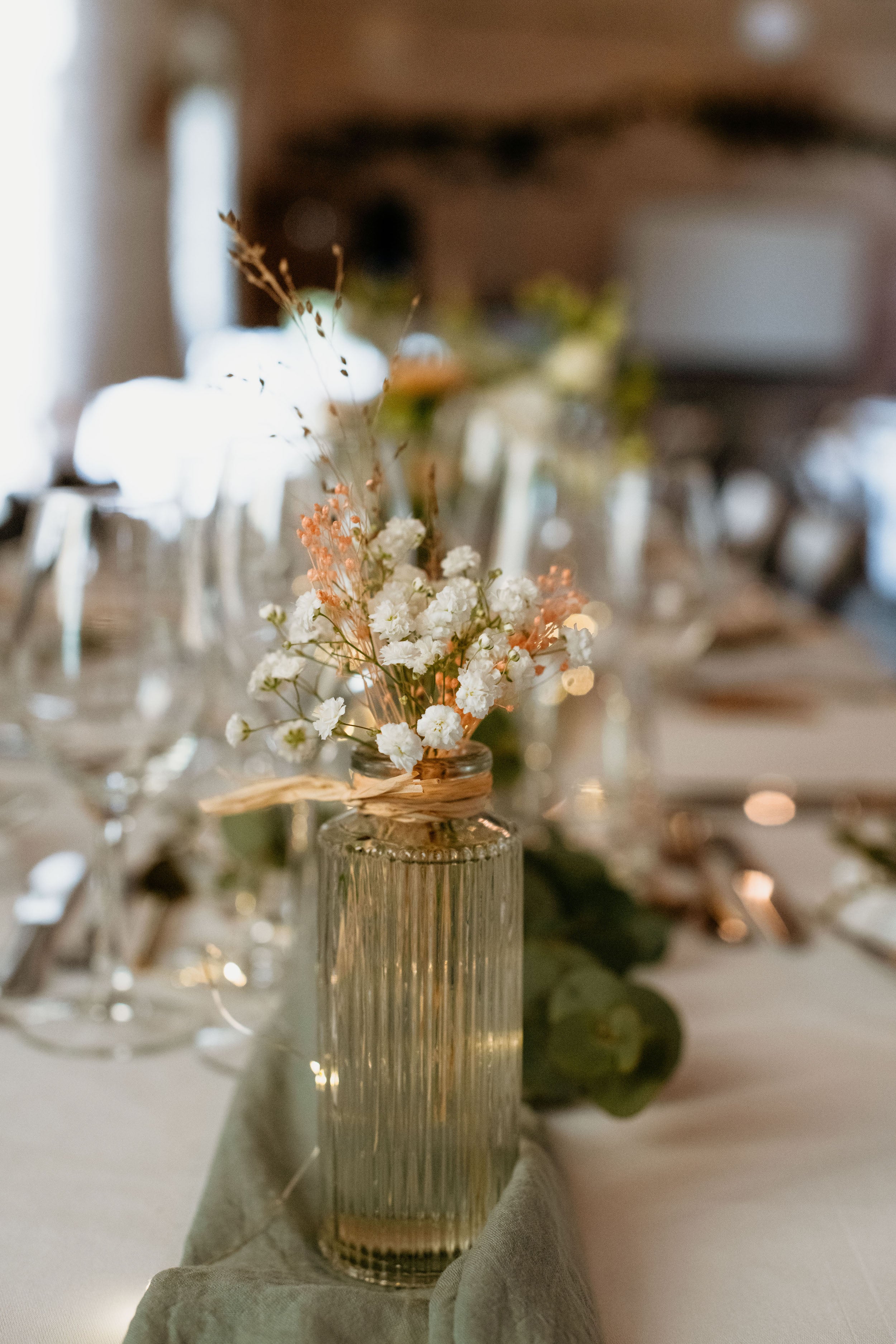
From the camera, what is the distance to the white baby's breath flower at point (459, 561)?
0.56 m

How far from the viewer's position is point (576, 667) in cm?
58

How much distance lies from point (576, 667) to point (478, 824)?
79 millimetres

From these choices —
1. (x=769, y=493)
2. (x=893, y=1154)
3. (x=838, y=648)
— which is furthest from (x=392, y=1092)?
(x=769, y=493)

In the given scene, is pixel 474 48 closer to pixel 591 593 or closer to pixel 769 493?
pixel 769 493

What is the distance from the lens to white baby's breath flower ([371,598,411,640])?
20.9 inches

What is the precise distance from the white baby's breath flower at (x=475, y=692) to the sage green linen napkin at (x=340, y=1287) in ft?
0.66

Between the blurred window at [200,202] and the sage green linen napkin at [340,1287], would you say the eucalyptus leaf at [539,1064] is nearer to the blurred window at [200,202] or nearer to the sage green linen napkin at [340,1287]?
the sage green linen napkin at [340,1287]

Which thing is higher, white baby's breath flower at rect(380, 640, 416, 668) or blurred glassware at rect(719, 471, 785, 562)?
white baby's breath flower at rect(380, 640, 416, 668)

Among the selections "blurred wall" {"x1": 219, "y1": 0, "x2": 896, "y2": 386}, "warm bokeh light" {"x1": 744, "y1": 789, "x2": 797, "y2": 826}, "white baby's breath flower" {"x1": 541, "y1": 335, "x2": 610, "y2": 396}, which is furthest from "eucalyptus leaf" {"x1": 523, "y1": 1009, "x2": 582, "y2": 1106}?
Answer: "blurred wall" {"x1": 219, "y1": 0, "x2": 896, "y2": 386}

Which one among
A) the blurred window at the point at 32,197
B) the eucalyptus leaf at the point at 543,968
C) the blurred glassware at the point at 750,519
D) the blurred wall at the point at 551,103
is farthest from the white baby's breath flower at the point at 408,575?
the blurred wall at the point at 551,103

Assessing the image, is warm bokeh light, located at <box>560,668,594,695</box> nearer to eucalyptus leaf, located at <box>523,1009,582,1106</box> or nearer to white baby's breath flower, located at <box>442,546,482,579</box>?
white baby's breath flower, located at <box>442,546,482,579</box>

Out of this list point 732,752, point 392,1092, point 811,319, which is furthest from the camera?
point 811,319

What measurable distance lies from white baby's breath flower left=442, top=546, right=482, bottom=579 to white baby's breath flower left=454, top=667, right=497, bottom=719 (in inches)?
2.1

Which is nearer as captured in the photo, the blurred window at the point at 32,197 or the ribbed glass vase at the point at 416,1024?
the ribbed glass vase at the point at 416,1024
